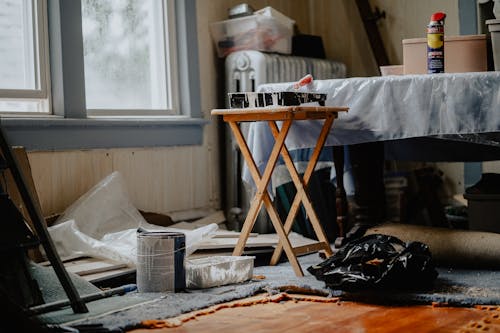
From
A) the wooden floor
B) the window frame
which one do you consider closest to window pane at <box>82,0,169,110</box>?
the window frame

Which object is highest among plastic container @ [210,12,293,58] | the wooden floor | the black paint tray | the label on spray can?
plastic container @ [210,12,293,58]

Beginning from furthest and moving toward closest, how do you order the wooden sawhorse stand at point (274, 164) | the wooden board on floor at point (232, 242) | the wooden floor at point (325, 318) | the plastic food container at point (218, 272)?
the wooden board on floor at point (232, 242) < the wooden sawhorse stand at point (274, 164) < the plastic food container at point (218, 272) < the wooden floor at point (325, 318)

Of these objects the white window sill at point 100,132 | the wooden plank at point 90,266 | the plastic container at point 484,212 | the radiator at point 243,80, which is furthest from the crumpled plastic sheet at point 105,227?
the plastic container at point 484,212

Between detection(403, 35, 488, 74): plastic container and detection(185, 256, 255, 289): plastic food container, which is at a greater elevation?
detection(403, 35, 488, 74): plastic container

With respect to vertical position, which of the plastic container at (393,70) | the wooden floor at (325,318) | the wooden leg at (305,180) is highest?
the plastic container at (393,70)

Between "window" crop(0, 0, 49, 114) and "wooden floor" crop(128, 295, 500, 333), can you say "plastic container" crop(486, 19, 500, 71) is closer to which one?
"wooden floor" crop(128, 295, 500, 333)

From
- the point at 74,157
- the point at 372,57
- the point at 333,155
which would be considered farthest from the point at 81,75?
the point at 372,57

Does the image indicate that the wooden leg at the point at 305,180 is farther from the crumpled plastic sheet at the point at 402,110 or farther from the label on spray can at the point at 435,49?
the label on spray can at the point at 435,49

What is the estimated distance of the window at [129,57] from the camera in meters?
4.45

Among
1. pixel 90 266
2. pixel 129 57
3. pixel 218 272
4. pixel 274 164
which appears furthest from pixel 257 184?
pixel 129 57

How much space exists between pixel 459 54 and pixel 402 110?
0.43 metres

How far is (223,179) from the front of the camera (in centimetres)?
523

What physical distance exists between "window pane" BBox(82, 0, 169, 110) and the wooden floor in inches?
72.2

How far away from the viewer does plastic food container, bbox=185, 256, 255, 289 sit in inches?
133
